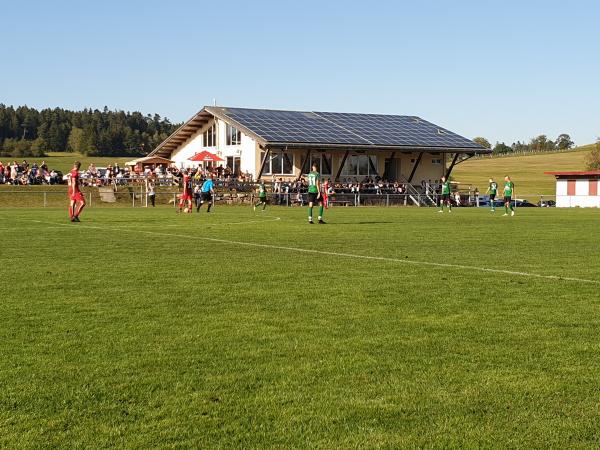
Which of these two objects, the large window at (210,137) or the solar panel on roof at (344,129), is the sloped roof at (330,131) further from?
the large window at (210,137)

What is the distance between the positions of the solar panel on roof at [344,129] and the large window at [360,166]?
1656 mm

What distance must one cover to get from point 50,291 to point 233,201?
153ft

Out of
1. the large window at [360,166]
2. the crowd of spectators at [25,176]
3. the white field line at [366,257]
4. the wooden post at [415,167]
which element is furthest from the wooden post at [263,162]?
the white field line at [366,257]

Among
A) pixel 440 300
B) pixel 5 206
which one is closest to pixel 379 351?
pixel 440 300

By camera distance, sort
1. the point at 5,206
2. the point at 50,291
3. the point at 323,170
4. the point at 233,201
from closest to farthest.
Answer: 1. the point at 50,291
2. the point at 5,206
3. the point at 233,201
4. the point at 323,170

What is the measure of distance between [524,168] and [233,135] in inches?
3738

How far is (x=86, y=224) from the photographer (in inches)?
1150

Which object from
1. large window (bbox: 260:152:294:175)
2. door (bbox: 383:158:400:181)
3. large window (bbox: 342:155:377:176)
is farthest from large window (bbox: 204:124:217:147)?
door (bbox: 383:158:400:181)

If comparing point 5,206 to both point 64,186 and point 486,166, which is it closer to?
point 64,186

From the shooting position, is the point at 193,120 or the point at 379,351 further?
the point at 193,120

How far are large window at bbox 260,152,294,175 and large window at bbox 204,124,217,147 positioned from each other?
657cm

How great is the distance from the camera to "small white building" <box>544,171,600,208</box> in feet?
230

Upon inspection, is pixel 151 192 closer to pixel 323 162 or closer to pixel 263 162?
pixel 263 162

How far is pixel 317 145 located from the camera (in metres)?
64.6
